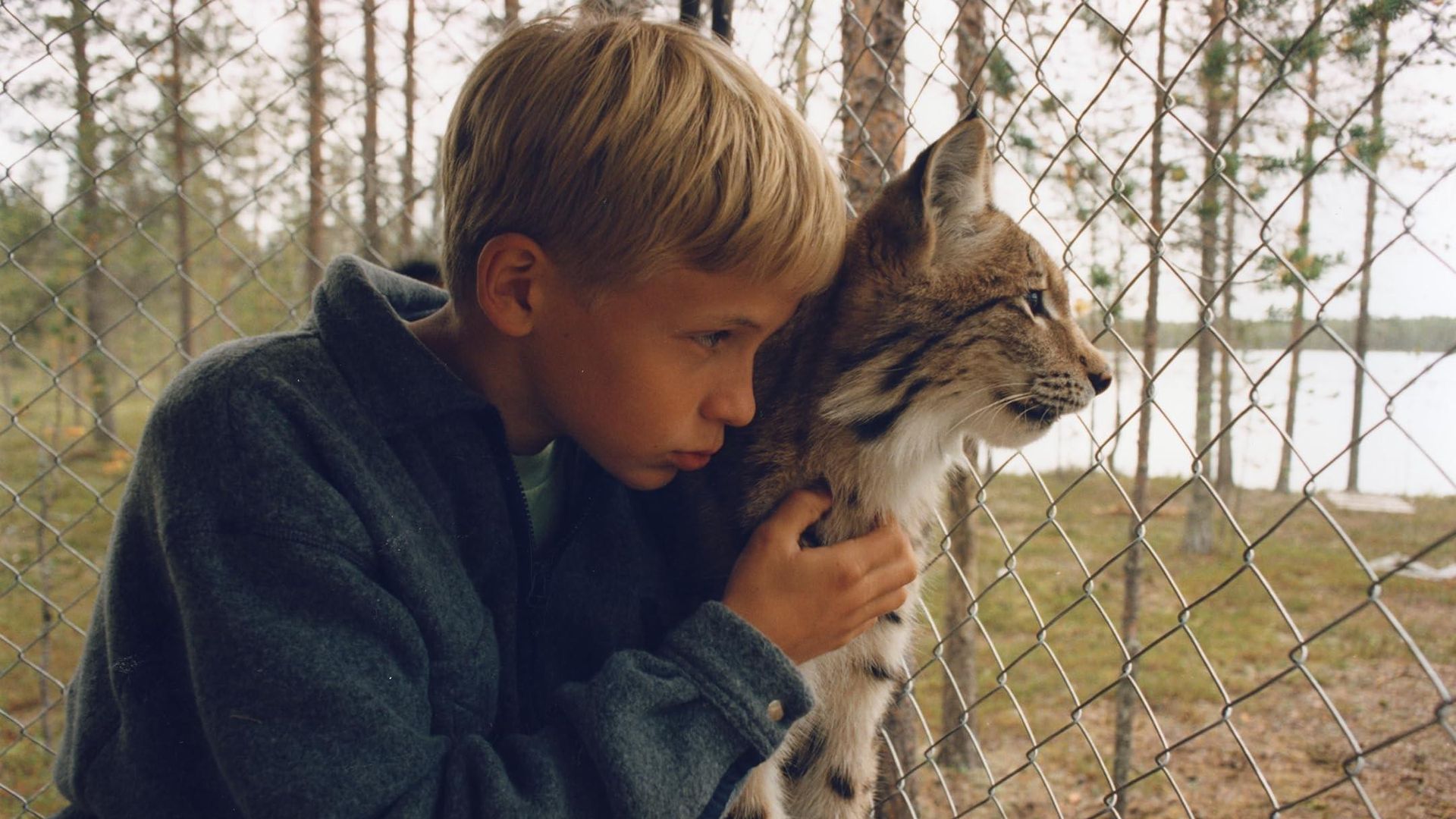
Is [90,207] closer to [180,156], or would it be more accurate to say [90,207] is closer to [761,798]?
[180,156]

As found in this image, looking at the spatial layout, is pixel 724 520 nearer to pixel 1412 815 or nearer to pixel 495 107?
pixel 495 107

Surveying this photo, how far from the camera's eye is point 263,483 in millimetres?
1304

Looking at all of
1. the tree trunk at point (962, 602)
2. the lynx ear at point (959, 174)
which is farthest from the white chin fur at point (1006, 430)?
the tree trunk at point (962, 602)

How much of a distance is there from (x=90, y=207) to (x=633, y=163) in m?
9.24

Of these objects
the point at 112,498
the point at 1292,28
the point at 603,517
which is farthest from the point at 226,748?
the point at 112,498

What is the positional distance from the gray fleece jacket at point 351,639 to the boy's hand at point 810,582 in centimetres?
12

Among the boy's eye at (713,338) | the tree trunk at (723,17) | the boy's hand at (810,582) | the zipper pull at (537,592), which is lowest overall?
the zipper pull at (537,592)

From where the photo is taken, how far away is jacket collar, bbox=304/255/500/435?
1489 millimetres

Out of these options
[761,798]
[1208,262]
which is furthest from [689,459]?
[1208,262]

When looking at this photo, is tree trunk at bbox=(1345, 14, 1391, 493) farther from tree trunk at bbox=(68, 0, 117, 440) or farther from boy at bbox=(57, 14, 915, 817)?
tree trunk at bbox=(68, 0, 117, 440)

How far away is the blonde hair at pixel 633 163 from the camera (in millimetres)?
1425

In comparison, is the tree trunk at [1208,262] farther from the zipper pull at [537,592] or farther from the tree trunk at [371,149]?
the tree trunk at [371,149]

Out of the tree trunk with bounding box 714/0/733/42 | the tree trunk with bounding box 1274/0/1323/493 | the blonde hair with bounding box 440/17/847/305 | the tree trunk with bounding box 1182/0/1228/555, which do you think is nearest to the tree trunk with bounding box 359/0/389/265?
the tree trunk with bounding box 714/0/733/42

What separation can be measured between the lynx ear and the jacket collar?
0.98 metres
